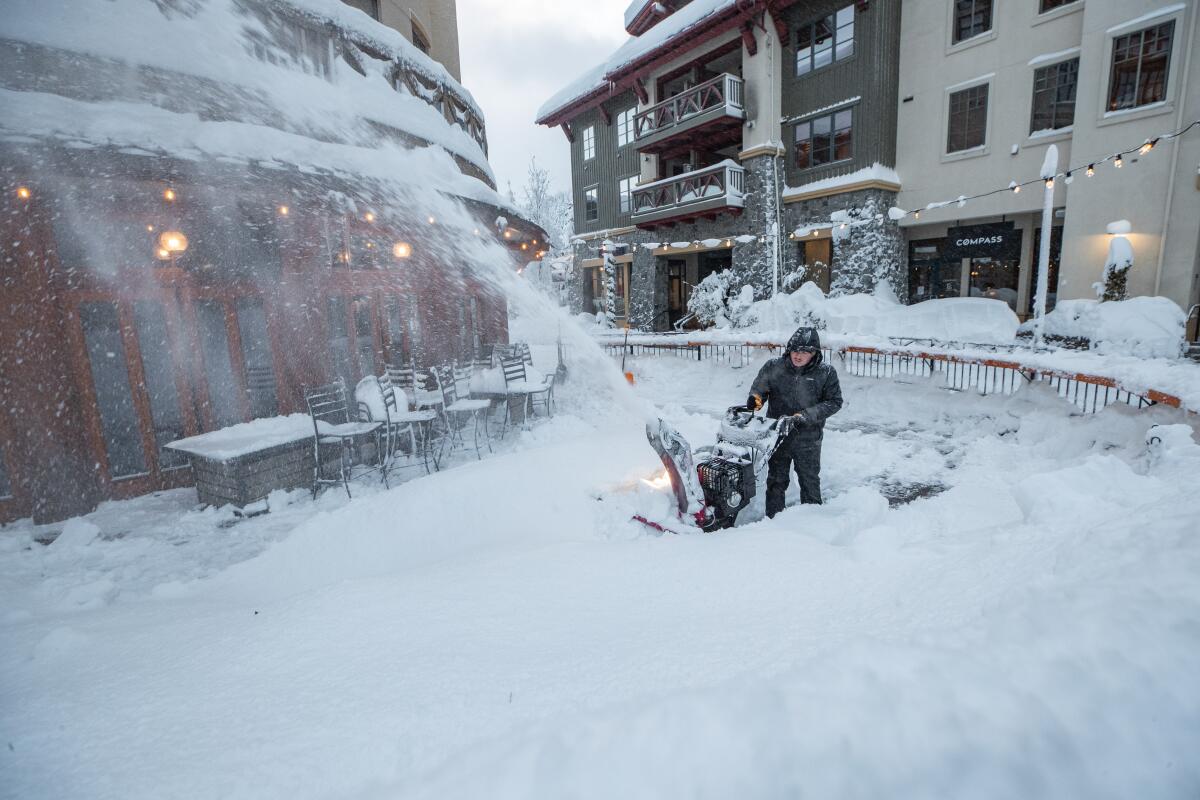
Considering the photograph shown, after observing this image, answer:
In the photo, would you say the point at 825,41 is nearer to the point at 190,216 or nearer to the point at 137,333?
the point at 190,216

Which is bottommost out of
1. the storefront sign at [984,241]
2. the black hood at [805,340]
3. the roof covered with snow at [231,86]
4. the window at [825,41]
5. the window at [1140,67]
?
the black hood at [805,340]

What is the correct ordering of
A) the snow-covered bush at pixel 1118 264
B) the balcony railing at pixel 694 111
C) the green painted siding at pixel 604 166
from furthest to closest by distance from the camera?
1. the green painted siding at pixel 604 166
2. the balcony railing at pixel 694 111
3. the snow-covered bush at pixel 1118 264

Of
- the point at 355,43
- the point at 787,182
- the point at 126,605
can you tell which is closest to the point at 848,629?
the point at 126,605

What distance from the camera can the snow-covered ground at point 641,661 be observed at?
116 centimetres

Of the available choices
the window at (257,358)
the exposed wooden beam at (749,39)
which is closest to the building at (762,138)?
A: the exposed wooden beam at (749,39)

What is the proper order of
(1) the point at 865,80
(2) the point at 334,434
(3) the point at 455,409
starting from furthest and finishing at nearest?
(1) the point at 865,80 → (3) the point at 455,409 → (2) the point at 334,434

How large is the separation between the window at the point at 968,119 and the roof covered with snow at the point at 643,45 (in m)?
7.22

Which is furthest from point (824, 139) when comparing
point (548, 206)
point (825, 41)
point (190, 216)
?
point (548, 206)

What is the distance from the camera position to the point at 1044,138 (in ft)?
41.9

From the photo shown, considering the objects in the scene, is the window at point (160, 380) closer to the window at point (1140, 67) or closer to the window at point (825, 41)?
the window at point (825, 41)

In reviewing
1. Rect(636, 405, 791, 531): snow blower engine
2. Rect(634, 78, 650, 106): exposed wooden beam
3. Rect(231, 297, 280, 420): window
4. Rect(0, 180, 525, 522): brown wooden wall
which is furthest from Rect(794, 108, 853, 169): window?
Rect(231, 297, 280, 420): window

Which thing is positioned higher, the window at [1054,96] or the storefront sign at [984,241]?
the window at [1054,96]

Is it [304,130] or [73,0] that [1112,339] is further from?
[73,0]

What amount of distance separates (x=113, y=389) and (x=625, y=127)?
21.3 meters
